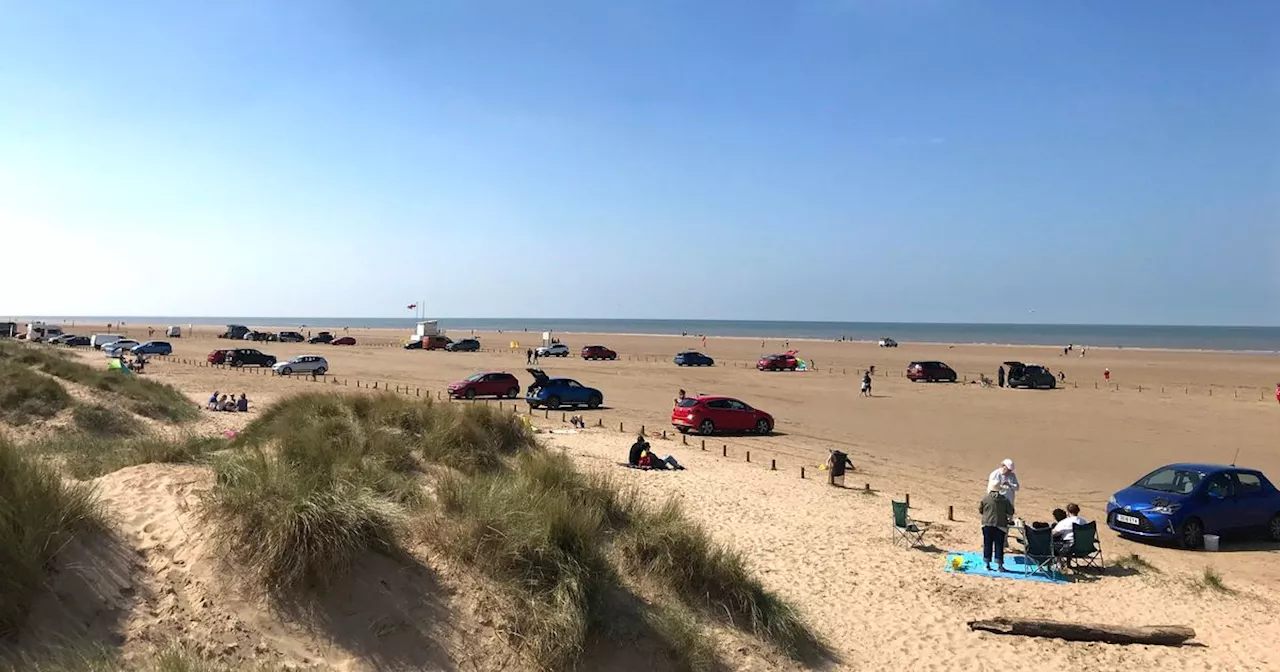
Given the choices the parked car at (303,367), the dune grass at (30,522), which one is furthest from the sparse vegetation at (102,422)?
the parked car at (303,367)

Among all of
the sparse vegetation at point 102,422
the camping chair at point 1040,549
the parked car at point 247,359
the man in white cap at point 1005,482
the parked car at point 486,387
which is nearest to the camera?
the camping chair at point 1040,549

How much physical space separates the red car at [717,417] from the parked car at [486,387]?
10.7 metres

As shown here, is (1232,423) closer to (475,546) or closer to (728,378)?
(728,378)

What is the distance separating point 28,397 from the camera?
715 inches

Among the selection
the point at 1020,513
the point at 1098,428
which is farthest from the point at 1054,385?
the point at 1020,513

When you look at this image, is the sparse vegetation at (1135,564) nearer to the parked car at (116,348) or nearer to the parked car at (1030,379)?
the parked car at (1030,379)

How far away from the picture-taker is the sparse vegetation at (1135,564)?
→ 11086mm

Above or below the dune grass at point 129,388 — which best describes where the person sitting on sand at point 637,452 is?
below

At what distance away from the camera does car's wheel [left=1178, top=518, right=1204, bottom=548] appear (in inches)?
502

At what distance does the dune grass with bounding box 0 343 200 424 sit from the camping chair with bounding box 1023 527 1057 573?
67.9 ft

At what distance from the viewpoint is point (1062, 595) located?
32.1 feet

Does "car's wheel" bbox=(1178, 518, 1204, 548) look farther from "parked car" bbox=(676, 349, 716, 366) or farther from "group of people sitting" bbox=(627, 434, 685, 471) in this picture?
"parked car" bbox=(676, 349, 716, 366)

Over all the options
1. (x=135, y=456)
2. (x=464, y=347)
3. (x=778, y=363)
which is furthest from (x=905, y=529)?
(x=464, y=347)

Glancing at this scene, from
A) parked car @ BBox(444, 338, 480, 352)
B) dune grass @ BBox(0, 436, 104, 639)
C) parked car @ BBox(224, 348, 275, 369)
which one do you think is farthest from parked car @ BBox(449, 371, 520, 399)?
parked car @ BBox(444, 338, 480, 352)
